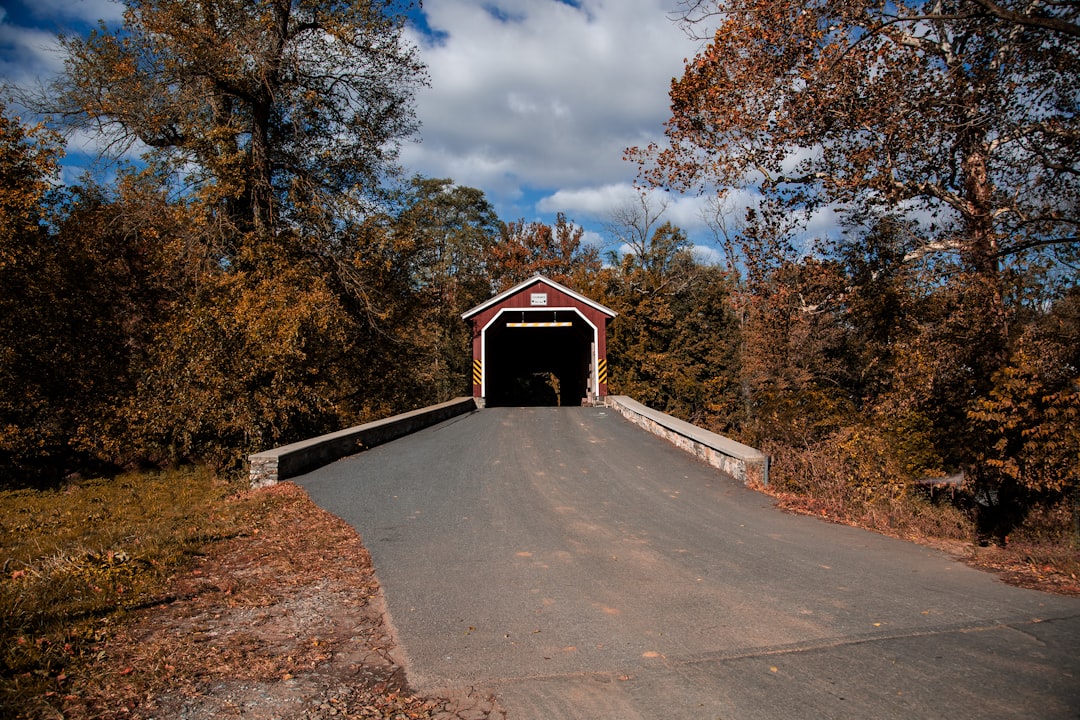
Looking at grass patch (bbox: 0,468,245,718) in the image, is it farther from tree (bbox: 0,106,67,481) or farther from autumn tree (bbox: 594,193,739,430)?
autumn tree (bbox: 594,193,739,430)

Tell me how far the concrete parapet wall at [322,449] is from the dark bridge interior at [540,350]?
411 inches

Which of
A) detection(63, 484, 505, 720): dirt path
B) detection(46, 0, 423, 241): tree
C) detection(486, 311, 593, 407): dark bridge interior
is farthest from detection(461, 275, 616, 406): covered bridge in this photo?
detection(63, 484, 505, 720): dirt path

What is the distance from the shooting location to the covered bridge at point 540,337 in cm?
2472

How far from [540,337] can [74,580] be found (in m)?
29.4

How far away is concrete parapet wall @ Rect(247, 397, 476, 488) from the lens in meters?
9.64

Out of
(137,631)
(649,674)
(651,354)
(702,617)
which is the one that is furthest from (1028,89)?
(651,354)

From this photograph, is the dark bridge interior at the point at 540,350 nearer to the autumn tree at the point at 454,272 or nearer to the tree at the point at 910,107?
the autumn tree at the point at 454,272

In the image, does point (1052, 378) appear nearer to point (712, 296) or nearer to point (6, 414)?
point (6, 414)

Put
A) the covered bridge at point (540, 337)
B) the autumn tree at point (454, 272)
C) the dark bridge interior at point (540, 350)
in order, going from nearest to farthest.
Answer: the covered bridge at point (540, 337)
the dark bridge interior at point (540, 350)
the autumn tree at point (454, 272)

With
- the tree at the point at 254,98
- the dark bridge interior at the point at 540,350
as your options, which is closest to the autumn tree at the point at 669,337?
the dark bridge interior at the point at 540,350

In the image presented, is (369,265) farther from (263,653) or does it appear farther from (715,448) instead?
(263,653)

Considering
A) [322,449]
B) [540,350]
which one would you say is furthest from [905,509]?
[540,350]

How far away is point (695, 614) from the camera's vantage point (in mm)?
4496

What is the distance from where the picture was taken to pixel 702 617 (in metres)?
4.43
